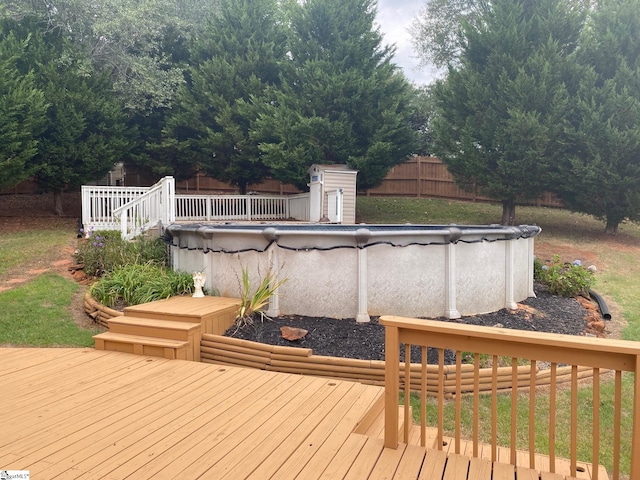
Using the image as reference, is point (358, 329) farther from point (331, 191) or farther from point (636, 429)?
point (331, 191)

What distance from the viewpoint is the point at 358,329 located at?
4.73 m

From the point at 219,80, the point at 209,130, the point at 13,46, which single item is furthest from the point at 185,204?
the point at 13,46

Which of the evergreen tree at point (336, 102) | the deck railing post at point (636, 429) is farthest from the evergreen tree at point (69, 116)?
the deck railing post at point (636, 429)

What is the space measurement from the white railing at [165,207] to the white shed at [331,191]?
22.3 inches

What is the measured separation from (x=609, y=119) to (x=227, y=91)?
10.5 meters

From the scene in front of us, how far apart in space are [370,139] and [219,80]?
508cm

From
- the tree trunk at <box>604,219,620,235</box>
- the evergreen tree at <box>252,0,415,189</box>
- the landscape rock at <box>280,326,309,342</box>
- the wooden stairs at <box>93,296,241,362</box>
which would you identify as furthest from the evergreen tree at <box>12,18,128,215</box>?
the tree trunk at <box>604,219,620,235</box>

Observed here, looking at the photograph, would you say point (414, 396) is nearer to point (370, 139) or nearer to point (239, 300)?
point (239, 300)

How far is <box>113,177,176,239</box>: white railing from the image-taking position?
28.8 feet

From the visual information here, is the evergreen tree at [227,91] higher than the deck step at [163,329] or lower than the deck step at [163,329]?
higher

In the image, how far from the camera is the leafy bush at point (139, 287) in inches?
226

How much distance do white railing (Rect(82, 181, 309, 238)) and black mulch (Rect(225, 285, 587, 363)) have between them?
4.77 m

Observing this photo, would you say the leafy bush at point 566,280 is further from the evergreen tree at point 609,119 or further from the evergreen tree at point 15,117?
the evergreen tree at point 15,117

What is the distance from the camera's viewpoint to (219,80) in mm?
14164
